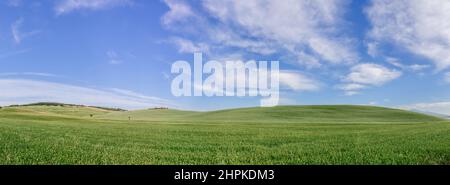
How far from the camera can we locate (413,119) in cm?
9944

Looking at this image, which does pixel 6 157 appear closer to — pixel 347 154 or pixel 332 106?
pixel 347 154
